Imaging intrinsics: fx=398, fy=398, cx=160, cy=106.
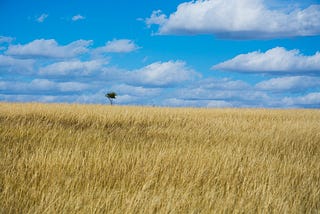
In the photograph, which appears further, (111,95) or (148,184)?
(111,95)

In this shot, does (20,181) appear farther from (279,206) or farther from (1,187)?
(279,206)

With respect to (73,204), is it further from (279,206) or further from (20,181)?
(279,206)

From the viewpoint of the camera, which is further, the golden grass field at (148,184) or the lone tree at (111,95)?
the lone tree at (111,95)

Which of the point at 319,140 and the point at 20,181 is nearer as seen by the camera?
the point at 20,181

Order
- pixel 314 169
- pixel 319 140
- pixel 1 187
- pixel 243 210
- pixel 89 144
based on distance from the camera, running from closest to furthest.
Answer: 1. pixel 243 210
2. pixel 1 187
3. pixel 314 169
4. pixel 89 144
5. pixel 319 140

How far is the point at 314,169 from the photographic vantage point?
784 cm

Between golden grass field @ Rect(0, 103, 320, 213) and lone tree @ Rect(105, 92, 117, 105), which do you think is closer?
golden grass field @ Rect(0, 103, 320, 213)

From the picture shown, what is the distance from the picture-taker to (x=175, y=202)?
16.1ft

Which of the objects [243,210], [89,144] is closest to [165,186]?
[243,210]

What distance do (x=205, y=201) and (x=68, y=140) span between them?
5.16m

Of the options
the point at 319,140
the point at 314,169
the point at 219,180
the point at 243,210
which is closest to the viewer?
the point at 243,210

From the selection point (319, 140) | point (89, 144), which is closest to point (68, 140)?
point (89, 144)

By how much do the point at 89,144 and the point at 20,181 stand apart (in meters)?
3.24

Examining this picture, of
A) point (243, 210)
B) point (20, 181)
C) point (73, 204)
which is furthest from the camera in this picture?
point (20, 181)
